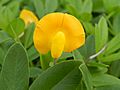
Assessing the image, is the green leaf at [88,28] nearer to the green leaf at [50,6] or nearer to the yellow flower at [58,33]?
the green leaf at [50,6]

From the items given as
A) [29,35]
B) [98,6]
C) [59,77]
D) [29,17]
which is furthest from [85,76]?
[98,6]

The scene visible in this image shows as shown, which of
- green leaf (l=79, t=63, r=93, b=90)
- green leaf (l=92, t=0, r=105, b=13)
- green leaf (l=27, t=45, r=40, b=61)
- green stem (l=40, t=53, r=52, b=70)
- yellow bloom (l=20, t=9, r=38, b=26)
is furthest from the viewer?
green leaf (l=92, t=0, r=105, b=13)

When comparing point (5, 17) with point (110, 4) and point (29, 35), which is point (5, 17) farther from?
point (110, 4)

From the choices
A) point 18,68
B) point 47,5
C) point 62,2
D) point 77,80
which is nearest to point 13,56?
point 18,68

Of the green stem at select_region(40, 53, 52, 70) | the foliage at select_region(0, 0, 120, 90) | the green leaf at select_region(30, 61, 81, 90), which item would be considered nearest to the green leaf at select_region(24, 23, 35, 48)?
the foliage at select_region(0, 0, 120, 90)

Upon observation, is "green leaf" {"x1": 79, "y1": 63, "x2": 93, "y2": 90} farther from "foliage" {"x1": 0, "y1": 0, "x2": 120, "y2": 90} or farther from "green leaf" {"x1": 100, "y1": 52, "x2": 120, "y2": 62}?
"green leaf" {"x1": 100, "y1": 52, "x2": 120, "y2": 62}

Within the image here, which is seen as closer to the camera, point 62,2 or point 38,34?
point 38,34

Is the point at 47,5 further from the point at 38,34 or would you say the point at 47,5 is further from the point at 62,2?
the point at 38,34
